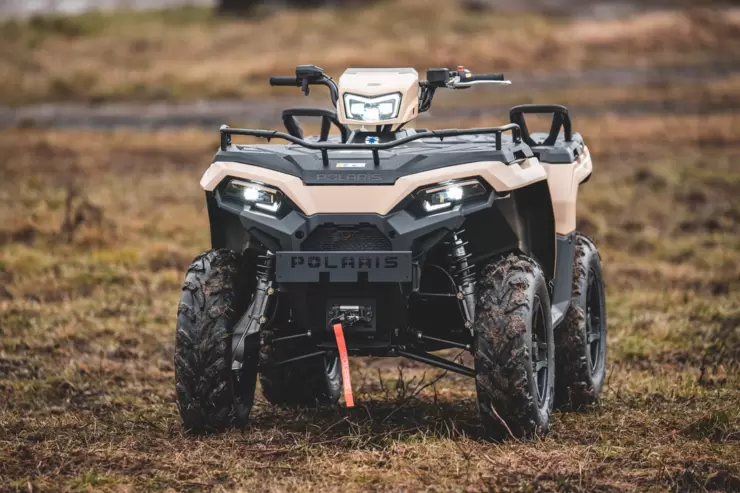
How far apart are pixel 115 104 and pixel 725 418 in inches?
1160

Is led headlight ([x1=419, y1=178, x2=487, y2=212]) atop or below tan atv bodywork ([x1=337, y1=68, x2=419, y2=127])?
below

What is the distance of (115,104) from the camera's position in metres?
35.4

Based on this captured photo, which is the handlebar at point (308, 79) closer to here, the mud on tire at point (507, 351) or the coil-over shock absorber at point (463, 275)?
the coil-over shock absorber at point (463, 275)

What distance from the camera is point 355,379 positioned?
381 inches

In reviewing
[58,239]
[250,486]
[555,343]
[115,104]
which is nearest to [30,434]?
[250,486]

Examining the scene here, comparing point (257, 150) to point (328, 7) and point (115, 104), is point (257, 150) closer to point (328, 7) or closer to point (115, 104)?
point (115, 104)

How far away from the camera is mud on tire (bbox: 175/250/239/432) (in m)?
7.13

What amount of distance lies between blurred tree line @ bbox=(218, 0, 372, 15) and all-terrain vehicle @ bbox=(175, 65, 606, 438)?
47765 millimetres

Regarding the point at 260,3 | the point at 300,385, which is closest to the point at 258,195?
the point at 300,385

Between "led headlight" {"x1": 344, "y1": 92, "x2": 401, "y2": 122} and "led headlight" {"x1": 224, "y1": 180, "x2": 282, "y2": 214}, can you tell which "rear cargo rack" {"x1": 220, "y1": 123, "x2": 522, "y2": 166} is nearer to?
"led headlight" {"x1": 224, "y1": 180, "x2": 282, "y2": 214}

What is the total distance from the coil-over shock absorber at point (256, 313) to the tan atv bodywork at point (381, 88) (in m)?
0.95

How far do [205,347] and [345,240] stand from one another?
2.88 ft

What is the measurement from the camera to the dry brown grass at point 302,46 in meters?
38.5

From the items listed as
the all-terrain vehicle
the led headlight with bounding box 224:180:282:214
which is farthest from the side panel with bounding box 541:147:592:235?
the led headlight with bounding box 224:180:282:214
